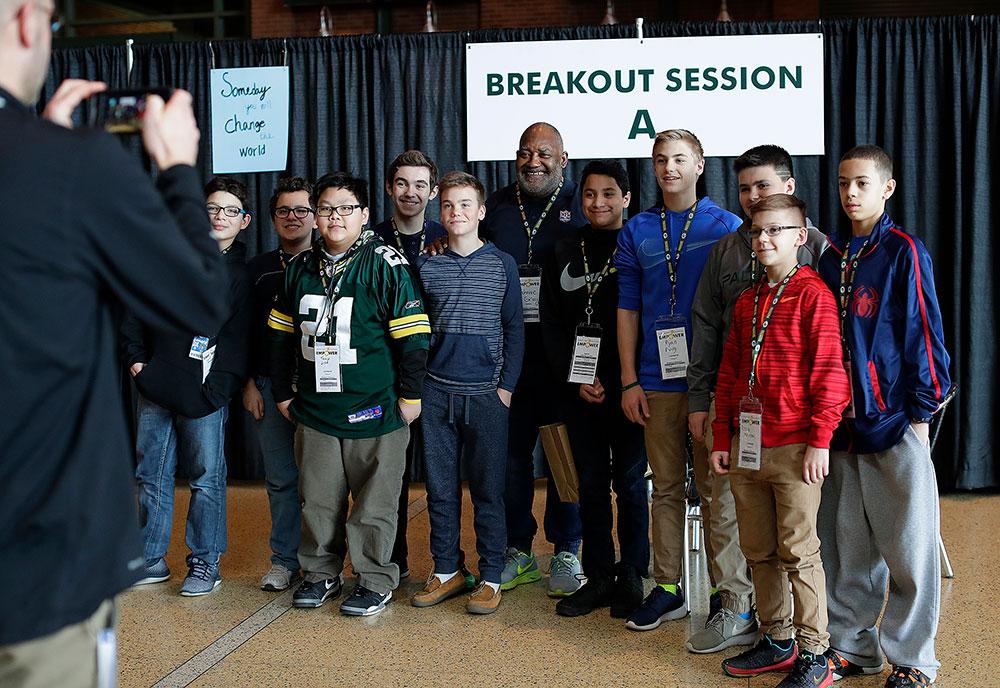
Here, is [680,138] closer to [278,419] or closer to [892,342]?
[892,342]

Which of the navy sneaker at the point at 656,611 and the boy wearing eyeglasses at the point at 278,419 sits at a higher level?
the boy wearing eyeglasses at the point at 278,419

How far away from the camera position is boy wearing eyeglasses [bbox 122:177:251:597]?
374cm

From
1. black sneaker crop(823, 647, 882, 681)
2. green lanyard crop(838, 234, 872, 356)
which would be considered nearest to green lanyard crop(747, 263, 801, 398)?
green lanyard crop(838, 234, 872, 356)

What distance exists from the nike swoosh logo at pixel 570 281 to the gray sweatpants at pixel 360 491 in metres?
0.79

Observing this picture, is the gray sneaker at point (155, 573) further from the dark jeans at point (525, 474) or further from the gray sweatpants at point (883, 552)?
the gray sweatpants at point (883, 552)

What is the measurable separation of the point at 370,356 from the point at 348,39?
3063 mm

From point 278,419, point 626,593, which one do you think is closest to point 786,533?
point 626,593

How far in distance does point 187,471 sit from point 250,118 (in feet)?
9.03

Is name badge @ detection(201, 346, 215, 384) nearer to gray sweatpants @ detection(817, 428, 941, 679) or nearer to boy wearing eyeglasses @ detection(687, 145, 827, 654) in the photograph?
boy wearing eyeglasses @ detection(687, 145, 827, 654)

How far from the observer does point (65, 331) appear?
128 centimetres

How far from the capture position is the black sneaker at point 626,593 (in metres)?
3.42

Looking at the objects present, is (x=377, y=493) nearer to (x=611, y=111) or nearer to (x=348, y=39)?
(x=611, y=111)

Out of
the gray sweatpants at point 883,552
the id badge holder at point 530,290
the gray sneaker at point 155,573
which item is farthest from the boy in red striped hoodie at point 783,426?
the gray sneaker at point 155,573

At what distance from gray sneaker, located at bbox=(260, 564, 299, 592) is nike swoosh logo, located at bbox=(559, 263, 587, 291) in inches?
62.0
